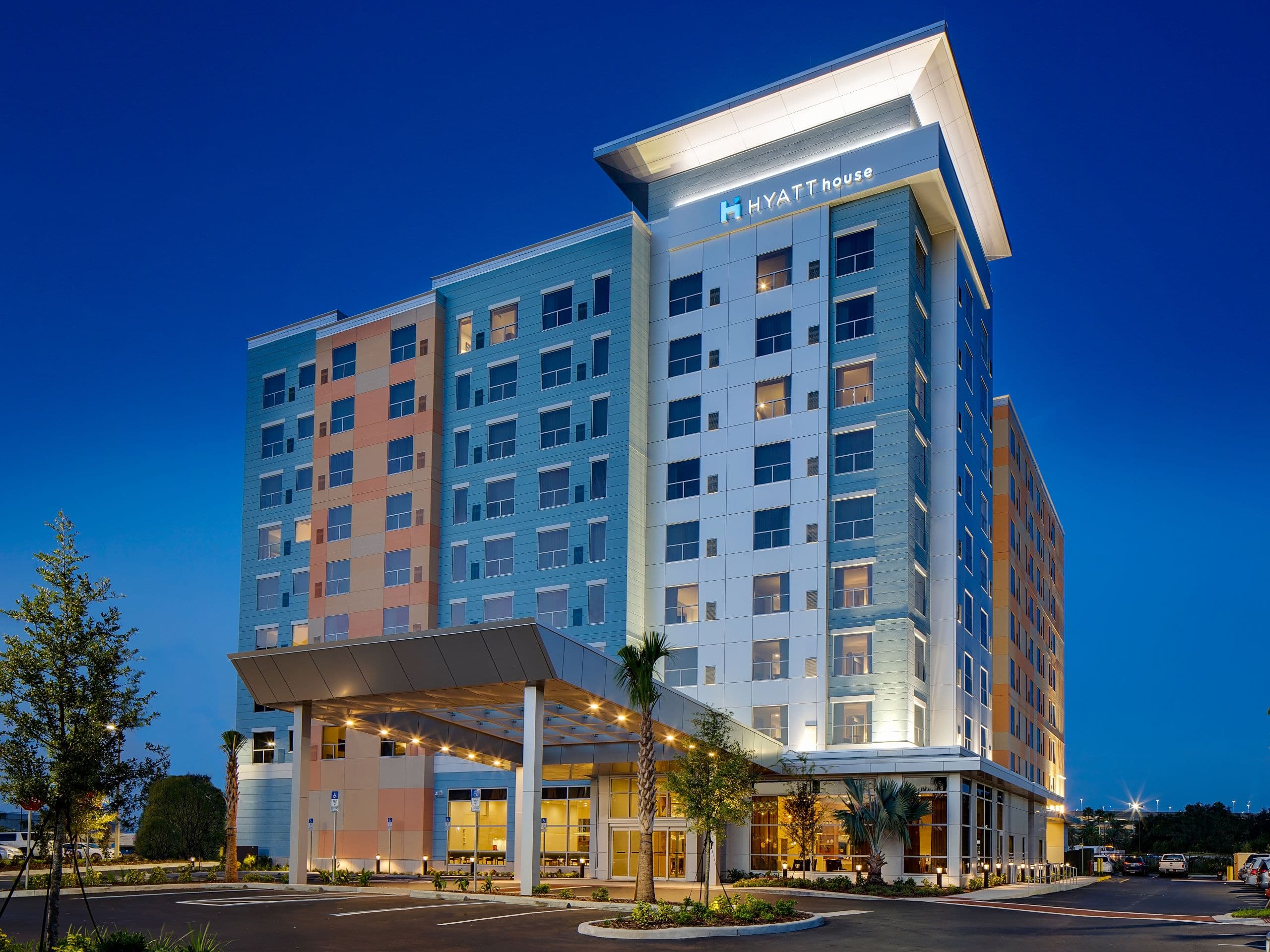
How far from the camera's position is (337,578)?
65688mm

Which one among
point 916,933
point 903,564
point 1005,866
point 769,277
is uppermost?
point 769,277

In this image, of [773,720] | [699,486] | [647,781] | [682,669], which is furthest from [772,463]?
[647,781]

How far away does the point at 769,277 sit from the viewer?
57.6 meters

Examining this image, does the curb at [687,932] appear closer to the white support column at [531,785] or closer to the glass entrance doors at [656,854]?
the white support column at [531,785]

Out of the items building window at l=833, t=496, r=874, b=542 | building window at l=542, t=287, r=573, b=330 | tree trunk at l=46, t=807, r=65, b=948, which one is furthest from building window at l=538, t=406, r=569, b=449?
tree trunk at l=46, t=807, r=65, b=948

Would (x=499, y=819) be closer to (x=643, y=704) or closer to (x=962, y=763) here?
(x=962, y=763)

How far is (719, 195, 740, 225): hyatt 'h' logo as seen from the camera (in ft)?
193

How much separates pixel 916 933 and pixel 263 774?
48.2 m

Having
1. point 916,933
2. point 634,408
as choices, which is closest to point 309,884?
point 916,933

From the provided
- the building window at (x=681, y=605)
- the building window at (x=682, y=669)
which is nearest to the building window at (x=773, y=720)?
the building window at (x=682, y=669)

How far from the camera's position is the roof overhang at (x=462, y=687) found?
110 ft

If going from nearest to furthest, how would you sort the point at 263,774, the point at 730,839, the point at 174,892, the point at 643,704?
the point at 643,704
the point at 174,892
the point at 730,839
the point at 263,774

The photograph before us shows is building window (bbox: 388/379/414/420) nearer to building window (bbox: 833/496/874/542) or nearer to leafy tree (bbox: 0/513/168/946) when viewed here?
building window (bbox: 833/496/874/542)

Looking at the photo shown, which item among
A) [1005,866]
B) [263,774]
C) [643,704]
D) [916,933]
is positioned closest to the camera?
[916,933]
